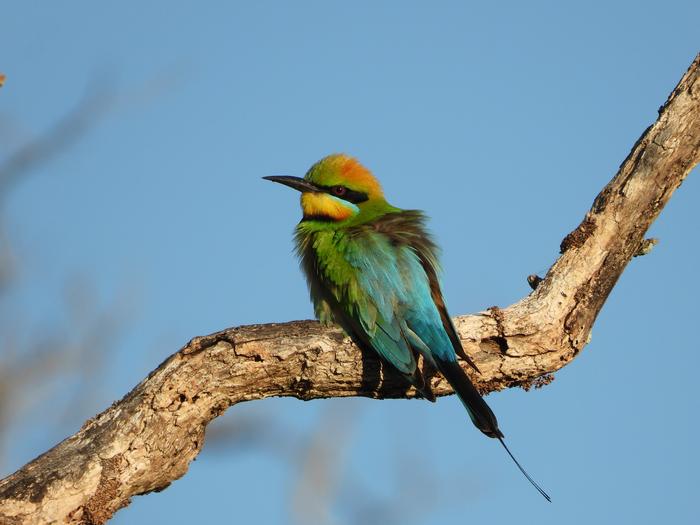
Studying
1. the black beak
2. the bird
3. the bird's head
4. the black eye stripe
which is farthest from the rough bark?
the black beak

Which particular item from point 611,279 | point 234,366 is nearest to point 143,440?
point 234,366

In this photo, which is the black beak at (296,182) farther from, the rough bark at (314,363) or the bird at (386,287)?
the rough bark at (314,363)

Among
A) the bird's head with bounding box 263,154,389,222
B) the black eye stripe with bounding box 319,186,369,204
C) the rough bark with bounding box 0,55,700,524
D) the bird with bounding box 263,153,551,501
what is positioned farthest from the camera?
the black eye stripe with bounding box 319,186,369,204

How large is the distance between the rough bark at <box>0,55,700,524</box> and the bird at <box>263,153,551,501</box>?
0.39 ft

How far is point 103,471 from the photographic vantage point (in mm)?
3066

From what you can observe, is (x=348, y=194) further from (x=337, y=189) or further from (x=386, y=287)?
(x=386, y=287)

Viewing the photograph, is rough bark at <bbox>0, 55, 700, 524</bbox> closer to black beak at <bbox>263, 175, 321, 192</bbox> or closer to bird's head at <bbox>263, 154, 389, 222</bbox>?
bird's head at <bbox>263, 154, 389, 222</bbox>

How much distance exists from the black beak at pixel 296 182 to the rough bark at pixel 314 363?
4.04ft

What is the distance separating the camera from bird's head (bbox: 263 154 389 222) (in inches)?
178

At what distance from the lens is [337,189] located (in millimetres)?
4645

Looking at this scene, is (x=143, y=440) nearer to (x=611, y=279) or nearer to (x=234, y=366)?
(x=234, y=366)

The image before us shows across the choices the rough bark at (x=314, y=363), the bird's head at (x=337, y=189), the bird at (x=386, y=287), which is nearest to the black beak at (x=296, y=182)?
the bird's head at (x=337, y=189)

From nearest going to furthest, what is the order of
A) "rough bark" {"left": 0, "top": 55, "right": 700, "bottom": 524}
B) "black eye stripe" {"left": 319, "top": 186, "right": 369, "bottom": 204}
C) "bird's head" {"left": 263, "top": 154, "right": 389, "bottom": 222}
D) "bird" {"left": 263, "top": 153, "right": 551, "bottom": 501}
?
"rough bark" {"left": 0, "top": 55, "right": 700, "bottom": 524}, "bird" {"left": 263, "top": 153, "right": 551, "bottom": 501}, "bird's head" {"left": 263, "top": 154, "right": 389, "bottom": 222}, "black eye stripe" {"left": 319, "top": 186, "right": 369, "bottom": 204}

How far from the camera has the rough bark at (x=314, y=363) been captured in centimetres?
305
